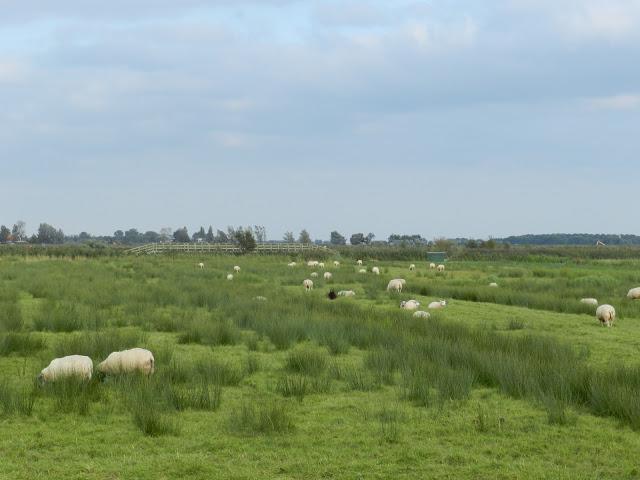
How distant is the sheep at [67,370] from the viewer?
791 cm

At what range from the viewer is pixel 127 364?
330 inches

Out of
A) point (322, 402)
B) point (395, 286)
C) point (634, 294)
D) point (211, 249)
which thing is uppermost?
point (211, 249)

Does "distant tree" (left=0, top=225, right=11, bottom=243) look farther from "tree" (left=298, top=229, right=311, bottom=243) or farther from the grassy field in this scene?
the grassy field

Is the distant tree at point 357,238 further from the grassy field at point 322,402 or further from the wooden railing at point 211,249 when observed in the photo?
the grassy field at point 322,402

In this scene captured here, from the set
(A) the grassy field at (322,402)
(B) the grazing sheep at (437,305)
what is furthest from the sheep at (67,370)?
(B) the grazing sheep at (437,305)

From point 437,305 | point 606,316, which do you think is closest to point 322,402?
point 606,316

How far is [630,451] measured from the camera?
238 inches

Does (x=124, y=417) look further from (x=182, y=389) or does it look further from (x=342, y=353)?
(x=342, y=353)

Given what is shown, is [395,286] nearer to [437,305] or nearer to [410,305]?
[437,305]

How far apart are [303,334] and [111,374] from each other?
441 centimetres

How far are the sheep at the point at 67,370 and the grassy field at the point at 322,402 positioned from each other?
180 millimetres

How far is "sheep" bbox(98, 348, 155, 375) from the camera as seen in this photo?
8.35m

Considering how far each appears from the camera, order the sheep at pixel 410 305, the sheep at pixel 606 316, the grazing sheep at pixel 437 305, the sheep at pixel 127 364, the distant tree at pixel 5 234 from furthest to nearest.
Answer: the distant tree at pixel 5 234, the grazing sheep at pixel 437 305, the sheep at pixel 410 305, the sheep at pixel 606 316, the sheep at pixel 127 364

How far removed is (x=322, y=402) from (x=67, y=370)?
3006 mm
